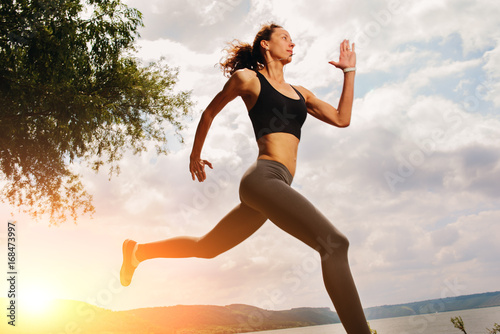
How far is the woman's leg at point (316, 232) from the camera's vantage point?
1.96 meters

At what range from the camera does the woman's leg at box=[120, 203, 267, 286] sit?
2758 millimetres

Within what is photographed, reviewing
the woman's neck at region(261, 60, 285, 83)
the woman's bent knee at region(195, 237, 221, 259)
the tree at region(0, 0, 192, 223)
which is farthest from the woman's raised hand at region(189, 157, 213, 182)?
the tree at region(0, 0, 192, 223)

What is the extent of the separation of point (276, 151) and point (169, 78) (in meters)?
13.5

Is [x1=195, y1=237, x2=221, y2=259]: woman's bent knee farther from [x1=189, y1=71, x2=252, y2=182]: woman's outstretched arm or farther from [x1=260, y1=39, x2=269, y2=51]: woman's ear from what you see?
[x1=260, y1=39, x2=269, y2=51]: woman's ear

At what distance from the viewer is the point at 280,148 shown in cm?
261

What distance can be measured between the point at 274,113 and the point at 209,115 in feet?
1.49

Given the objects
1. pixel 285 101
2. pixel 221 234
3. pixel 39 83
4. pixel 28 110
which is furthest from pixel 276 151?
pixel 28 110

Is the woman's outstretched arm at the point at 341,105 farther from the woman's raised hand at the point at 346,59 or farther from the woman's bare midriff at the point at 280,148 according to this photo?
the woman's bare midriff at the point at 280,148

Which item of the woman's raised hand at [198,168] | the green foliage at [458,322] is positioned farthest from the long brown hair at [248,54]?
the green foliage at [458,322]

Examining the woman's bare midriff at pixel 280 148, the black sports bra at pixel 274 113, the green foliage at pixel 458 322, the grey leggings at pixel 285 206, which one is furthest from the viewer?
the green foliage at pixel 458 322

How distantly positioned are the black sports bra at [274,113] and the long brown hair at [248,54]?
1.96 feet

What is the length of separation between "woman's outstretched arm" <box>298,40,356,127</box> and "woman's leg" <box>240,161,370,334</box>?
40.5 inches

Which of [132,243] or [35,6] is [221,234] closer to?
[132,243]

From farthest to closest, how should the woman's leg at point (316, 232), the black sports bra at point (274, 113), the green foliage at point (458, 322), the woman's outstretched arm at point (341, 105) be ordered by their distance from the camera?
1. the green foliage at point (458, 322)
2. the woman's outstretched arm at point (341, 105)
3. the black sports bra at point (274, 113)
4. the woman's leg at point (316, 232)
